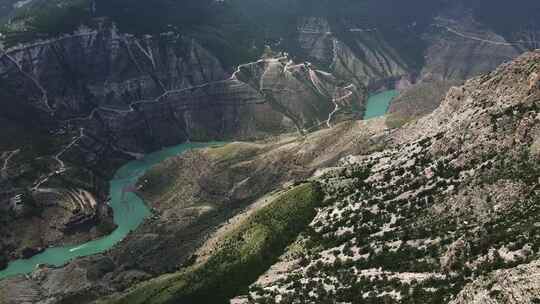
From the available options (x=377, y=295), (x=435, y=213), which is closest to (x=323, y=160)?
(x=435, y=213)

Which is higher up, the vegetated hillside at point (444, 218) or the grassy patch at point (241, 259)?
the vegetated hillside at point (444, 218)

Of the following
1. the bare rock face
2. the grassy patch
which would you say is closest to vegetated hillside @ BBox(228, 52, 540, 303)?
the bare rock face

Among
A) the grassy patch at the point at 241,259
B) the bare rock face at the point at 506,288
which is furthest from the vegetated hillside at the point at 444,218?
the grassy patch at the point at 241,259

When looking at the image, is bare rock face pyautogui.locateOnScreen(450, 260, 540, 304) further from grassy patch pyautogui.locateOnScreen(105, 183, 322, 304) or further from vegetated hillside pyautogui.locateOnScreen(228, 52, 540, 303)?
grassy patch pyautogui.locateOnScreen(105, 183, 322, 304)

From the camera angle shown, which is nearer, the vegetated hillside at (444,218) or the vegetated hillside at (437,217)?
the vegetated hillside at (444,218)

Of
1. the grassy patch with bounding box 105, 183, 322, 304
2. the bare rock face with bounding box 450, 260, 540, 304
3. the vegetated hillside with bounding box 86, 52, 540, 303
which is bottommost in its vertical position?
the grassy patch with bounding box 105, 183, 322, 304

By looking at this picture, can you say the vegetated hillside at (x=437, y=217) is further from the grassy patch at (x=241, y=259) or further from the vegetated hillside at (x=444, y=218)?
the grassy patch at (x=241, y=259)
